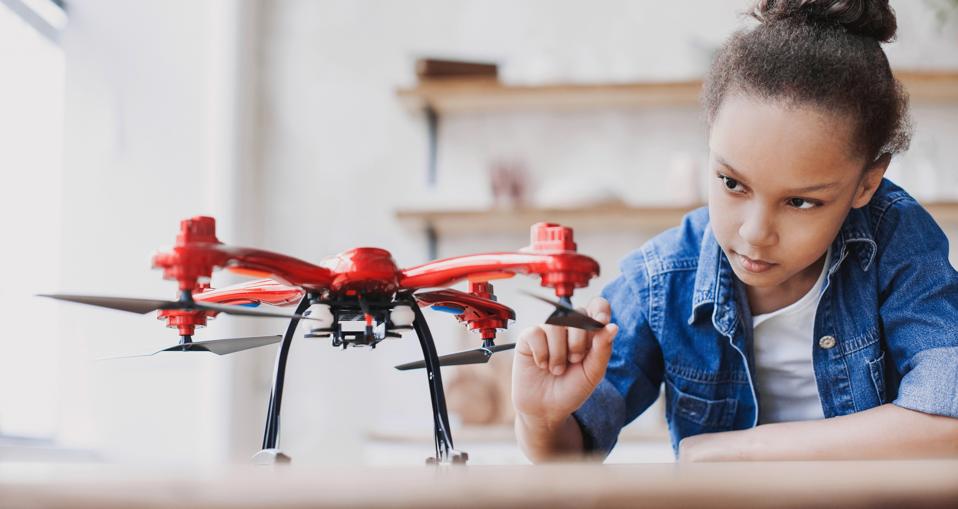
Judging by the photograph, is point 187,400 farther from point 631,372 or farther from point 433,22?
point 631,372

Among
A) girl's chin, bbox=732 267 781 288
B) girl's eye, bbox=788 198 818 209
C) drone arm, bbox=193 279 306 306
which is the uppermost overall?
girl's eye, bbox=788 198 818 209

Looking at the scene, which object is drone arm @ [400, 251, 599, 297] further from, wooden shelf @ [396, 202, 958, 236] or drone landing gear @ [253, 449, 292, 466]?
wooden shelf @ [396, 202, 958, 236]

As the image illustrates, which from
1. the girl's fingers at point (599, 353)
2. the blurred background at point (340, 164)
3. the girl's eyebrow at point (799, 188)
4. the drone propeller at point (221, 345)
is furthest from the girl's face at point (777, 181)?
the blurred background at point (340, 164)

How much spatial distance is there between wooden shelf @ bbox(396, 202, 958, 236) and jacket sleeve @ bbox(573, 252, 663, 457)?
61.8 inches

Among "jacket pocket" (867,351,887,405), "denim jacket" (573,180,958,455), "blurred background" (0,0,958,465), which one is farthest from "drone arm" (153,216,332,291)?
"blurred background" (0,0,958,465)

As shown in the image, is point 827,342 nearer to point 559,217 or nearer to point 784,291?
point 784,291

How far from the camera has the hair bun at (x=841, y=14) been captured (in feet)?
3.09

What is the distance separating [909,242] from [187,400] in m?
2.27

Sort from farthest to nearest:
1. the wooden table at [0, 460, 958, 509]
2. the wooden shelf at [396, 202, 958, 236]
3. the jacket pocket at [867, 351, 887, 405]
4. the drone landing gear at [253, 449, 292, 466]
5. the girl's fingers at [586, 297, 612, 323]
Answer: the wooden shelf at [396, 202, 958, 236] < the jacket pocket at [867, 351, 887, 405] < the girl's fingers at [586, 297, 612, 323] < the drone landing gear at [253, 449, 292, 466] < the wooden table at [0, 460, 958, 509]

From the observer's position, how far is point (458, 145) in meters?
3.00

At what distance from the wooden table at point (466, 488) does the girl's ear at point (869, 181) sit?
29.7 inches

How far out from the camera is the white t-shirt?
107 cm

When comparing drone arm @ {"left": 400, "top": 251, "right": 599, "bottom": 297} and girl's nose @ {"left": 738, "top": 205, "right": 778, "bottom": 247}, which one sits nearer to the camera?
drone arm @ {"left": 400, "top": 251, "right": 599, "bottom": 297}

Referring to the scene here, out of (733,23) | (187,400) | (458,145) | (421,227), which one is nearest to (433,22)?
(458,145)
